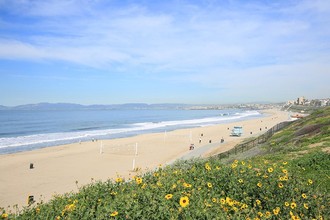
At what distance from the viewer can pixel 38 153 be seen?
32812 mm

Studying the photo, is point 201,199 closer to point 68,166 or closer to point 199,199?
point 199,199

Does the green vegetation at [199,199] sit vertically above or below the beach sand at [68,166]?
above

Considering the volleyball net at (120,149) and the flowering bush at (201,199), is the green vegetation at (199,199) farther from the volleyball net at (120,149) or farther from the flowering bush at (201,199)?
the volleyball net at (120,149)

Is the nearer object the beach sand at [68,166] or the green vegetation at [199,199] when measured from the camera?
the green vegetation at [199,199]

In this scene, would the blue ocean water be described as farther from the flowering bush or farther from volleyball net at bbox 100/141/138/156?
the flowering bush

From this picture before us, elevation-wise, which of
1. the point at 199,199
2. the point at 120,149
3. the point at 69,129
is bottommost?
the point at 69,129

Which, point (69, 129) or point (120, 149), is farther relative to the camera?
point (69, 129)

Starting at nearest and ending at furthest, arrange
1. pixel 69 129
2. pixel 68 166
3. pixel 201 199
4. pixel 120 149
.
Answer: pixel 201 199, pixel 68 166, pixel 120 149, pixel 69 129

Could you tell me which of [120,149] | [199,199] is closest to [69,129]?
[120,149]

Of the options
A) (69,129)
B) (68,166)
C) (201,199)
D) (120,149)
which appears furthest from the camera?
(69,129)

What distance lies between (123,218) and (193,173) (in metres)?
3.11

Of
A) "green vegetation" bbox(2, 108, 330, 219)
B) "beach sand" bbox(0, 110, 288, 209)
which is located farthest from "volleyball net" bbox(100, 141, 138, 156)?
"green vegetation" bbox(2, 108, 330, 219)

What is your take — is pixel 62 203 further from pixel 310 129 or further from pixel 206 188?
pixel 310 129

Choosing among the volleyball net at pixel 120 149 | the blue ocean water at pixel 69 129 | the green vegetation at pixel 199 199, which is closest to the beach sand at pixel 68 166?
the volleyball net at pixel 120 149
